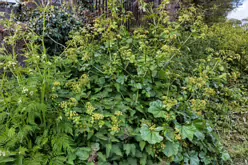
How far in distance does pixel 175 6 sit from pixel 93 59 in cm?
394

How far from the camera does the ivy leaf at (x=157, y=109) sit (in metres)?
1.57

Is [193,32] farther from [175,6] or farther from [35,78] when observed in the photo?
[175,6]

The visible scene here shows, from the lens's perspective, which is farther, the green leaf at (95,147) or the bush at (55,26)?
the bush at (55,26)

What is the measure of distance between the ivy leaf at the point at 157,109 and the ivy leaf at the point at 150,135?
168 millimetres

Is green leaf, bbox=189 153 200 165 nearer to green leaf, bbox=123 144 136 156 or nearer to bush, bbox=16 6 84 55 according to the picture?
green leaf, bbox=123 144 136 156

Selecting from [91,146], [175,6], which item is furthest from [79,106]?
[175,6]

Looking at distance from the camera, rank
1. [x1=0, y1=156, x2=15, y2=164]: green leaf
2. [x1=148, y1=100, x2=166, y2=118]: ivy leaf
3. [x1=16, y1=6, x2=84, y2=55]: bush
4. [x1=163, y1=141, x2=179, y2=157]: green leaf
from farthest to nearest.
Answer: [x1=16, y1=6, x2=84, y2=55]: bush < [x1=148, y1=100, x2=166, y2=118]: ivy leaf < [x1=163, y1=141, x2=179, y2=157]: green leaf < [x1=0, y1=156, x2=15, y2=164]: green leaf

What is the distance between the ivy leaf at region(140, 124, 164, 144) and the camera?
1.38 metres

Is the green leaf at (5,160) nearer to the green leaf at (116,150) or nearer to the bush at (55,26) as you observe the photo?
the green leaf at (116,150)

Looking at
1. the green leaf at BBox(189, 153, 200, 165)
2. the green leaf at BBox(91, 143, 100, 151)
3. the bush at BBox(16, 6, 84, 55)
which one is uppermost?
the bush at BBox(16, 6, 84, 55)

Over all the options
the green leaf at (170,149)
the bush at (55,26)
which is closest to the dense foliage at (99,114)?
the green leaf at (170,149)

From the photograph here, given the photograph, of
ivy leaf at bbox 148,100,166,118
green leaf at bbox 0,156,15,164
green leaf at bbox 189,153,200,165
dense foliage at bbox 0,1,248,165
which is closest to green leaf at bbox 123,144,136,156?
dense foliage at bbox 0,1,248,165

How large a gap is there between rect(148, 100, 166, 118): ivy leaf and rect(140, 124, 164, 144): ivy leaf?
17 cm

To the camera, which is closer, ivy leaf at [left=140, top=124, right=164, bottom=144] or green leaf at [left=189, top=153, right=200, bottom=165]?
ivy leaf at [left=140, top=124, right=164, bottom=144]
